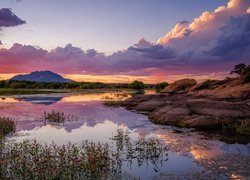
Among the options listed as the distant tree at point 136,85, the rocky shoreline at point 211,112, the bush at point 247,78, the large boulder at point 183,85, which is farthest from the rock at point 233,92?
the distant tree at point 136,85

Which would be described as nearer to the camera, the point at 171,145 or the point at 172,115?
the point at 171,145

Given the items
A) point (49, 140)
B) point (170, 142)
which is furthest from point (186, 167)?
point (49, 140)

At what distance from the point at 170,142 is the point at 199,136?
12.5ft

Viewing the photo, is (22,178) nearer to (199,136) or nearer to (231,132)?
(199,136)

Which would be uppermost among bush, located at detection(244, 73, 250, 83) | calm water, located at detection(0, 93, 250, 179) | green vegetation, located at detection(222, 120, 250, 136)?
bush, located at detection(244, 73, 250, 83)

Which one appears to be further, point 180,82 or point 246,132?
point 180,82

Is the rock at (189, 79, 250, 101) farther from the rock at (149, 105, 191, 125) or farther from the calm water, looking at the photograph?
the calm water

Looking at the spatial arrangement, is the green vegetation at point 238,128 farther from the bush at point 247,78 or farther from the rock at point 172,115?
the bush at point 247,78

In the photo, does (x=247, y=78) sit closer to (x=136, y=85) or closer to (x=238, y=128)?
(x=238, y=128)

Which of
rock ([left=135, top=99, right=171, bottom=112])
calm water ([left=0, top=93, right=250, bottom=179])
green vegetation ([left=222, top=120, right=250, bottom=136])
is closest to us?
calm water ([left=0, top=93, right=250, bottom=179])

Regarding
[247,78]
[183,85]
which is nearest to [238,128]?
[247,78]

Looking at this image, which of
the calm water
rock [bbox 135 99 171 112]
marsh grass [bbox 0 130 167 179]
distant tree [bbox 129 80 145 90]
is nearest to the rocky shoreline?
the calm water

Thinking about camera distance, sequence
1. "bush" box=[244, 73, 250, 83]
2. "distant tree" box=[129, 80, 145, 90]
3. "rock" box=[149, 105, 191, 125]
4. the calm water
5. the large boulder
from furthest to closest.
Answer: "distant tree" box=[129, 80, 145, 90]
the large boulder
"bush" box=[244, 73, 250, 83]
"rock" box=[149, 105, 191, 125]
the calm water

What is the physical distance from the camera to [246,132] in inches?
1145
